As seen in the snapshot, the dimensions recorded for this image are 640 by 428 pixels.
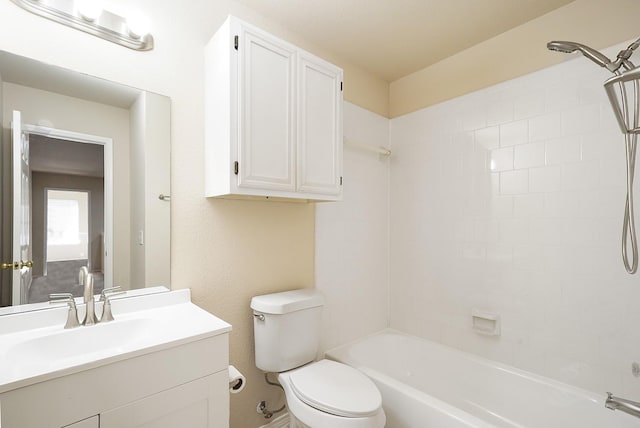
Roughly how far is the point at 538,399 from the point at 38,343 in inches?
90.3

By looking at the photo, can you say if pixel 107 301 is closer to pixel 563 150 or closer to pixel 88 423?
pixel 88 423

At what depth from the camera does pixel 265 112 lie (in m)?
Result: 1.49

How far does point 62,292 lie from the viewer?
121cm

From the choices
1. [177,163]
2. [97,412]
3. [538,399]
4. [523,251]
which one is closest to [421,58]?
[523,251]

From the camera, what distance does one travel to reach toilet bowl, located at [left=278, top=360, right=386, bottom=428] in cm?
127

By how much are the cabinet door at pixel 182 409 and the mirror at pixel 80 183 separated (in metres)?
0.57

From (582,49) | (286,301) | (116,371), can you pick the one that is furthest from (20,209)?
(582,49)

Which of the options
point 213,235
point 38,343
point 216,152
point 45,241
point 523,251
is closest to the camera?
point 38,343

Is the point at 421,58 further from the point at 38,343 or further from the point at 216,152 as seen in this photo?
the point at 38,343

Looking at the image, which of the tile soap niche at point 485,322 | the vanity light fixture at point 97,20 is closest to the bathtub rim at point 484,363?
the tile soap niche at point 485,322

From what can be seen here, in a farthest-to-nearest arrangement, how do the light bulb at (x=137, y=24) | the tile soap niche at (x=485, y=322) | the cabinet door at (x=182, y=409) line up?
the tile soap niche at (x=485, y=322) → the light bulb at (x=137, y=24) → the cabinet door at (x=182, y=409)

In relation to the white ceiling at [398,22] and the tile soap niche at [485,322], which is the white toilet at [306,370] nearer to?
the tile soap niche at [485,322]

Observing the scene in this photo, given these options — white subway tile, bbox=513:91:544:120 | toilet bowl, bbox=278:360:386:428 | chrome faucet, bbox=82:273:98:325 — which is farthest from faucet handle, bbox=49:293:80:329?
white subway tile, bbox=513:91:544:120

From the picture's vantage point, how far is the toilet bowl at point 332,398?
4.17ft
